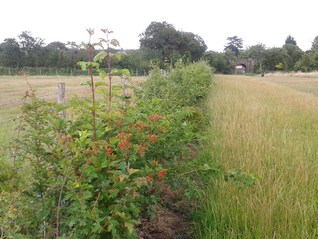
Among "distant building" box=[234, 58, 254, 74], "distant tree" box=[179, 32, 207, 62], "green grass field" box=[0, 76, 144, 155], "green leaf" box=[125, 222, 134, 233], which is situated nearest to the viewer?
"green leaf" box=[125, 222, 134, 233]

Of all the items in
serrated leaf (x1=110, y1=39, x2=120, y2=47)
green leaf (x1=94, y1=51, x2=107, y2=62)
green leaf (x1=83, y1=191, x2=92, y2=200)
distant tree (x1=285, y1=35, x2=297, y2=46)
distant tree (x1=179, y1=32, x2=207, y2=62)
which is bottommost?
green leaf (x1=83, y1=191, x2=92, y2=200)

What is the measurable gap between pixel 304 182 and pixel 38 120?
228 cm

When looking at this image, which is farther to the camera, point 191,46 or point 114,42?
point 191,46

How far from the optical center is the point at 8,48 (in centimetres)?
5516

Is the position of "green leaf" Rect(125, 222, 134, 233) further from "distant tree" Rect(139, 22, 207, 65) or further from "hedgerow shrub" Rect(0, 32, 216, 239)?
"distant tree" Rect(139, 22, 207, 65)

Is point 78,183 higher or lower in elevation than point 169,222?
higher

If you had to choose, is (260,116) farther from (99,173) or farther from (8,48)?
(8,48)

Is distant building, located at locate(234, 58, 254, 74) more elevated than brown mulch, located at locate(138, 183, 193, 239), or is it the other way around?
distant building, located at locate(234, 58, 254, 74)

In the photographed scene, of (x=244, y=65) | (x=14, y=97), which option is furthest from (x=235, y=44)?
(x=14, y=97)

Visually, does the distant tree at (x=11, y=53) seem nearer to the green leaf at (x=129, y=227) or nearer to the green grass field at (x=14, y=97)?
the green grass field at (x=14, y=97)

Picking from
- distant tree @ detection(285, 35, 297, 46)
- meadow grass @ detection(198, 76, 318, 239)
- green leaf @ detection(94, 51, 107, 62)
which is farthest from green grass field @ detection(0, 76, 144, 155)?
distant tree @ detection(285, 35, 297, 46)

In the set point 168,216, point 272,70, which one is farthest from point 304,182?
point 272,70

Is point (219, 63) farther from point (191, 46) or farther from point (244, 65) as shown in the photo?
point (244, 65)

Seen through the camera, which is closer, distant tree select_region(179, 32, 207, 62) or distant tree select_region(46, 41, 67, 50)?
distant tree select_region(179, 32, 207, 62)
